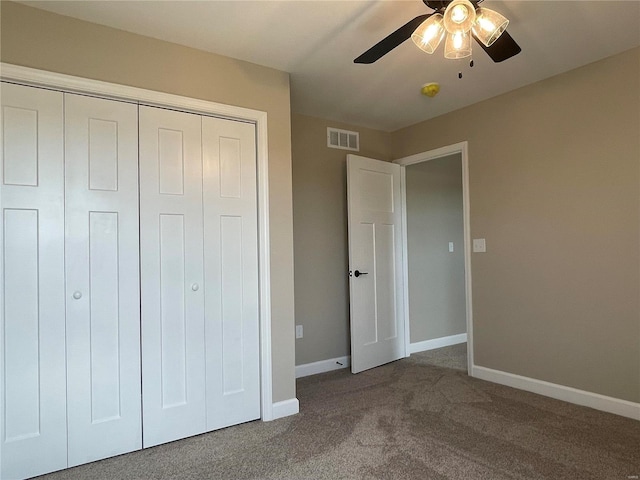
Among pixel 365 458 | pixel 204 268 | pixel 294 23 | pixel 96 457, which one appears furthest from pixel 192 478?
pixel 294 23

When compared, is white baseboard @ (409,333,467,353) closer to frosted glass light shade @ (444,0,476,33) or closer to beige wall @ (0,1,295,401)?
beige wall @ (0,1,295,401)

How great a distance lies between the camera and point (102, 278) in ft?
6.98

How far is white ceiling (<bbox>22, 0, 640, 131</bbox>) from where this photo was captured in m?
2.01

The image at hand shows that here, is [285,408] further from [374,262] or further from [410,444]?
[374,262]

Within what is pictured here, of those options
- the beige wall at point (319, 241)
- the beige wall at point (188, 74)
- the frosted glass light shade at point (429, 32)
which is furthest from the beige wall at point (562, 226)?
the beige wall at point (188, 74)

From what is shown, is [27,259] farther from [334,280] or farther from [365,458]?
[334,280]

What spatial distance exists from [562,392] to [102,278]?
10.3ft

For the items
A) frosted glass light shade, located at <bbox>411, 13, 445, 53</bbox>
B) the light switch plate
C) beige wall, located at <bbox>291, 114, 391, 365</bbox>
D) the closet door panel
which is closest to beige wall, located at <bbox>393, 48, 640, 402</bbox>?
the light switch plate

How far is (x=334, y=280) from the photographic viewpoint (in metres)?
3.75

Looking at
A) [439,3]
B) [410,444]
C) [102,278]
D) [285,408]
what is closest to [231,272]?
[102,278]

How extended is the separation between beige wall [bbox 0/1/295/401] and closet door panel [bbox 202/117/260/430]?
14 centimetres

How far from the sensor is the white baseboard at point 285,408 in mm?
2594

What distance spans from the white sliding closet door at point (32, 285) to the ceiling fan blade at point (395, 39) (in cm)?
163

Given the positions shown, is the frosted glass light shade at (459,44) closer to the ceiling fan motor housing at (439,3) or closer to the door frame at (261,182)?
the ceiling fan motor housing at (439,3)
